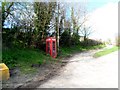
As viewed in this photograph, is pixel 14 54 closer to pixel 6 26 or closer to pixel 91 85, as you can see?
pixel 6 26

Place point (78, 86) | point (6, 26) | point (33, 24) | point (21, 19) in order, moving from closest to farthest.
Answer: point (78, 86)
point (6, 26)
point (21, 19)
point (33, 24)

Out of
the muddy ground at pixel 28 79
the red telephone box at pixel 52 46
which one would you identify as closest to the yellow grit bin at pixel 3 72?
the muddy ground at pixel 28 79

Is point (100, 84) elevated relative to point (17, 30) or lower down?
lower down

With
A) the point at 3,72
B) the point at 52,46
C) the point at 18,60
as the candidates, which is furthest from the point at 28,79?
the point at 52,46

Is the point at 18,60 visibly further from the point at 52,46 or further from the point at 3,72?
the point at 52,46

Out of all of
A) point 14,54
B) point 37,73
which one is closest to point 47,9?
point 14,54

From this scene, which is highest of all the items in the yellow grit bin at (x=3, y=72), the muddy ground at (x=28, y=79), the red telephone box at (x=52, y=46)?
the red telephone box at (x=52, y=46)

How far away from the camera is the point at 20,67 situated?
9531 mm

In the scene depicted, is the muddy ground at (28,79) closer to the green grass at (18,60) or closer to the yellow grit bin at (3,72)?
the yellow grit bin at (3,72)

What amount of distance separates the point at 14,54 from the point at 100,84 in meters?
5.53

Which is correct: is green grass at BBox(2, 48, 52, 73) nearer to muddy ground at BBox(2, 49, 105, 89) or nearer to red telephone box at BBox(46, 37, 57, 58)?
muddy ground at BBox(2, 49, 105, 89)

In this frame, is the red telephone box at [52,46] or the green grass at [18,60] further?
the red telephone box at [52,46]

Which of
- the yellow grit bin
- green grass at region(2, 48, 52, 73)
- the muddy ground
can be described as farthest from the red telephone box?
the yellow grit bin

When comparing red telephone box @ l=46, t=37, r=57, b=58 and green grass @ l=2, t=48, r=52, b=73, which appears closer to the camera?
green grass @ l=2, t=48, r=52, b=73
